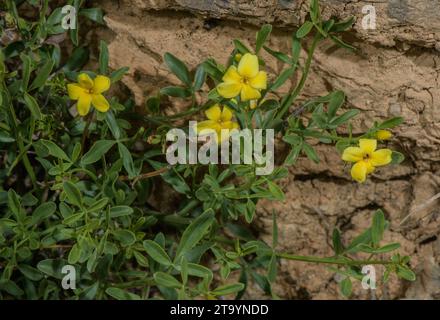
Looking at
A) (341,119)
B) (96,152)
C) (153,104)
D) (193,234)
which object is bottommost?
(193,234)

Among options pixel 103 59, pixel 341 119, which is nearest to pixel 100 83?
pixel 103 59

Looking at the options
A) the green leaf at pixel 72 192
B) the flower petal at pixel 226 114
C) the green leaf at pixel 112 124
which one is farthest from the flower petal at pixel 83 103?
the flower petal at pixel 226 114

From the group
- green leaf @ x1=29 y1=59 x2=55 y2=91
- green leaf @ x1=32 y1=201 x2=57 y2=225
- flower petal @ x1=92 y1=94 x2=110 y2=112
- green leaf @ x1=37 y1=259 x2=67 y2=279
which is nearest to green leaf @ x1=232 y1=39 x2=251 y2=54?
flower petal @ x1=92 y1=94 x2=110 y2=112

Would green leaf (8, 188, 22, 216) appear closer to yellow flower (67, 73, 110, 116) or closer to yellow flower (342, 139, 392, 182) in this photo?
yellow flower (67, 73, 110, 116)

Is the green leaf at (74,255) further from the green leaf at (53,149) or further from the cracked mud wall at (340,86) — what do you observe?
the cracked mud wall at (340,86)

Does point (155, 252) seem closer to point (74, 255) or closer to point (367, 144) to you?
point (74, 255)

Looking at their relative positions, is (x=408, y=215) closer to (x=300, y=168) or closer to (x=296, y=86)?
(x=300, y=168)

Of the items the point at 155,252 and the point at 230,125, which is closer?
the point at 155,252
